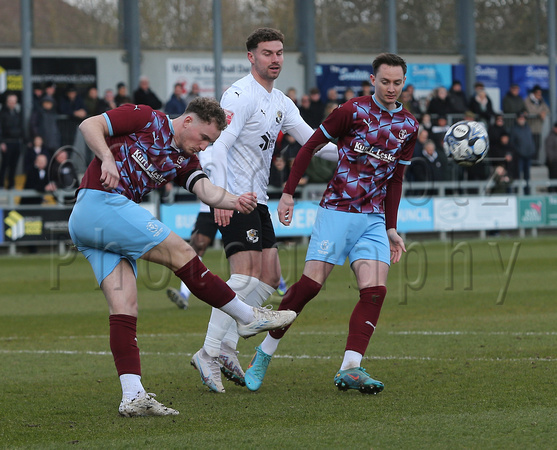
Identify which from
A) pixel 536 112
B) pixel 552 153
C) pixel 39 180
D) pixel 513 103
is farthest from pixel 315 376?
pixel 536 112

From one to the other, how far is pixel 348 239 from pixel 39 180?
14.8m

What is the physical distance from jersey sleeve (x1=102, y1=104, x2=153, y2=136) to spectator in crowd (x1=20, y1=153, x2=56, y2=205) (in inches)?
587

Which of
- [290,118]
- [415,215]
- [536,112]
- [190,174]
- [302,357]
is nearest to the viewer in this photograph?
[190,174]

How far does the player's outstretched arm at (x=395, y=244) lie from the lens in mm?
6762

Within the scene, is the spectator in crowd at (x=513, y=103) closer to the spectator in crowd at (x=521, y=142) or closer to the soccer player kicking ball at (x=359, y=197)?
the spectator in crowd at (x=521, y=142)

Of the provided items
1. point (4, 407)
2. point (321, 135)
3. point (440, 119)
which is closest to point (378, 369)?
point (321, 135)

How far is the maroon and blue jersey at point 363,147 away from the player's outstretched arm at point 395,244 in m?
0.25

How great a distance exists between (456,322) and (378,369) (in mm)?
3012

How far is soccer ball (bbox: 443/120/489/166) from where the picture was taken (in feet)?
25.0

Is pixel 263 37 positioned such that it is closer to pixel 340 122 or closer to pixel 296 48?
pixel 340 122

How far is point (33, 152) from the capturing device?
20266mm

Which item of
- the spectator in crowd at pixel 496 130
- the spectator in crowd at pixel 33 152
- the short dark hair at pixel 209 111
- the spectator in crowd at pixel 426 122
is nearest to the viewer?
the short dark hair at pixel 209 111

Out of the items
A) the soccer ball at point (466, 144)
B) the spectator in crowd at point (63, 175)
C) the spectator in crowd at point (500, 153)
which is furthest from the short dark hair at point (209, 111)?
the spectator in crowd at point (500, 153)

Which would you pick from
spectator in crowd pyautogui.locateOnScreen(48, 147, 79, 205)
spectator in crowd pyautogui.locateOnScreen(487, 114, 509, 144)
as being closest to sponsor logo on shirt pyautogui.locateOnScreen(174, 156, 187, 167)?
spectator in crowd pyautogui.locateOnScreen(48, 147, 79, 205)
